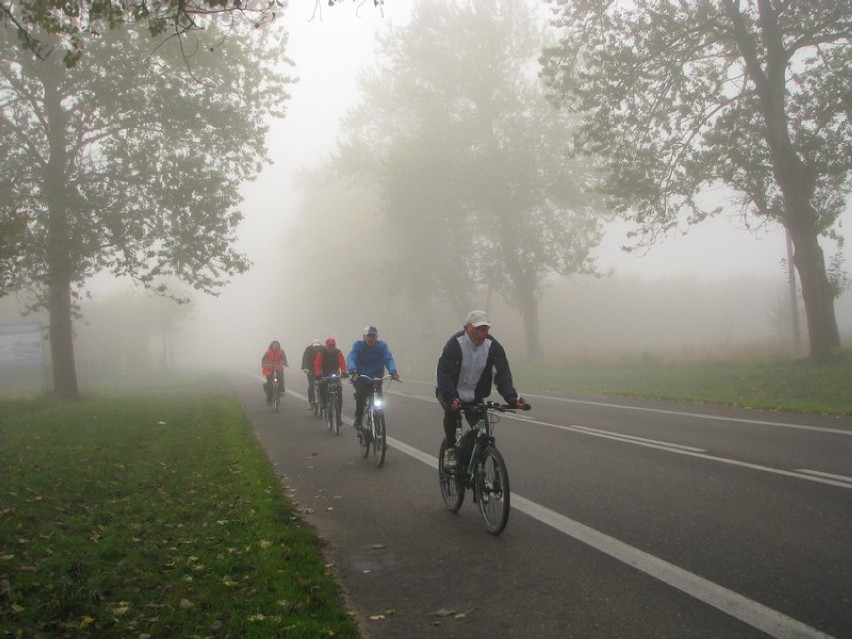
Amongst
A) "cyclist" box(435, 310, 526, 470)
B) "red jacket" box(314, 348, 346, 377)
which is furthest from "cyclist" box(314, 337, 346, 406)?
"cyclist" box(435, 310, 526, 470)

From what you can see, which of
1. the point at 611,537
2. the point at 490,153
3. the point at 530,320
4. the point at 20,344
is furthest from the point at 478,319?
the point at 20,344

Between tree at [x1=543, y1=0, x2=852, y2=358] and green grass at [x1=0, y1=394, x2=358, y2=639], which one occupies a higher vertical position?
tree at [x1=543, y1=0, x2=852, y2=358]

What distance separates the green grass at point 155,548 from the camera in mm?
4258

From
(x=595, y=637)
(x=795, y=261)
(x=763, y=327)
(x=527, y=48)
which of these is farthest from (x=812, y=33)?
(x=763, y=327)

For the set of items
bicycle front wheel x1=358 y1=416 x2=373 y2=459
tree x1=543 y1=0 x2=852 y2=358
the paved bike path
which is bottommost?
the paved bike path

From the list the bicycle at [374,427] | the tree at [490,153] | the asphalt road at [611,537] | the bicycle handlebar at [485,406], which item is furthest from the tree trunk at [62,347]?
the bicycle handlebar at [485,406]

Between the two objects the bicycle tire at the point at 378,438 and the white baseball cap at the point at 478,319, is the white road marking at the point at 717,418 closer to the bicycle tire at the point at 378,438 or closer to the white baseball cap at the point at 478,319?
the bicycle tire at the point at 378,438

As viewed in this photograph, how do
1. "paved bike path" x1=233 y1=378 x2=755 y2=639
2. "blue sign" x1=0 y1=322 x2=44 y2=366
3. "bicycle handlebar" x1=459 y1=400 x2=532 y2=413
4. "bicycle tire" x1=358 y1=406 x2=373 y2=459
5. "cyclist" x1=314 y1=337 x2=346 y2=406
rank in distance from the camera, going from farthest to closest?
1. "blue sign" x1=0 y1=322 x2=44 y2=366
2. "cyclist" x1=314 y1=337 x2=346 y2=406
3. "bicycle tire" x1=358 y1=406 x2=373 y2=459
4. "bicycle handlebar" x1=459 y1=400 x2=532 y2=413
5. "paved bike path" x1=233 y1=378 x2=755 y2=639

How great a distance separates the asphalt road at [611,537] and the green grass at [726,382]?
10.7 feet

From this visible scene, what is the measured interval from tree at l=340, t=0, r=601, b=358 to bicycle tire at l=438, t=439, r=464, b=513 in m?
24.9

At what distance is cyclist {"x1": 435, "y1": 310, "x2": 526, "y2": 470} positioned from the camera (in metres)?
6.37

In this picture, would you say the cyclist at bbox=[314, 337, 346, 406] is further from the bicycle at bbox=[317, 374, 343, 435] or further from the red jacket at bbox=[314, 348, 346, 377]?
the bicycle at bbox=[317, 374, 343, 435]

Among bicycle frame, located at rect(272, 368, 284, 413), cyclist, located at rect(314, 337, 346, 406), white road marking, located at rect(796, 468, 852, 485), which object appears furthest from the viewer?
bicycle frame, located at rect(272, 368, 284, 413)

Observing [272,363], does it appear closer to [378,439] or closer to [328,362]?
[328,362]
